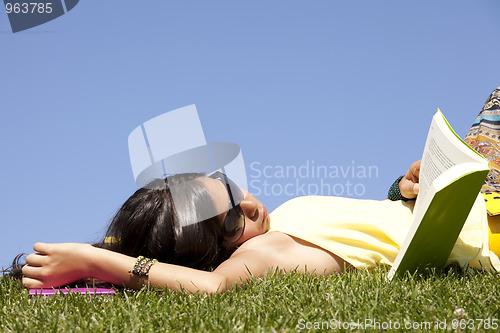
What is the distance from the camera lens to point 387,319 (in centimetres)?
205

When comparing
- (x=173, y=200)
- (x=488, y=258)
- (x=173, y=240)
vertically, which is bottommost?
(x=488, y=258)

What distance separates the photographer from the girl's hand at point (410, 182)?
3834 mm

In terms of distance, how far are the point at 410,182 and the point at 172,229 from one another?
6.05 ft

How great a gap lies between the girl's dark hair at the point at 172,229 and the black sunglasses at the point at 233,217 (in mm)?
57

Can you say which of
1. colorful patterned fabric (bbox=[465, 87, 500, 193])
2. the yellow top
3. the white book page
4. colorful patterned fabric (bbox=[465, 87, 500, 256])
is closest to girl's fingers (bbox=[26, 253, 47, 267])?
the yellow top

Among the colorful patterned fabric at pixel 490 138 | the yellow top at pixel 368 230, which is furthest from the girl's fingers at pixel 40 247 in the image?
the colorful patterned fabric at pixel 490 138

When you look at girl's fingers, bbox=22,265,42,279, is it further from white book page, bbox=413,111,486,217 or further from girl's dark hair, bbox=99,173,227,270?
white book page, bbox=413,111,486,217

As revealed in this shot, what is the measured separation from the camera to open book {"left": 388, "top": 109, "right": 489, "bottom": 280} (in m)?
2.52

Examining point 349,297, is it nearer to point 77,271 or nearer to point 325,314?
point 325,314

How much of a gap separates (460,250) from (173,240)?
72.3 inches

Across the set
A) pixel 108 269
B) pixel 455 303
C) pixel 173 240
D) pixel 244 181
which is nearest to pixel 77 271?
pixel 108 269

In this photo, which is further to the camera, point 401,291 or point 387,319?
point 401,291

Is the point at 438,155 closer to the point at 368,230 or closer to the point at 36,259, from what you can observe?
the point at 368,230

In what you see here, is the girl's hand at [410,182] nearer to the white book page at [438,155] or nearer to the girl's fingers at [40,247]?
the white book page at [438,155]
